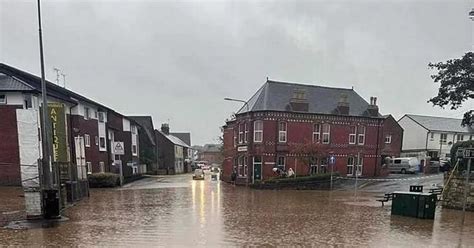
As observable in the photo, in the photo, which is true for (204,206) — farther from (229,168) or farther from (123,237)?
(229,168)

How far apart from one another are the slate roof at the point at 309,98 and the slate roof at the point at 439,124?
2155cm

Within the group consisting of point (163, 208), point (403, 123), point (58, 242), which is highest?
point (403, 123)

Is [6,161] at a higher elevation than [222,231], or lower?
higher

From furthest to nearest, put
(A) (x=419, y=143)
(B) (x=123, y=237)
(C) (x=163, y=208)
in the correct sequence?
1. (A) (x=419, y=143)
2. (C) (x=163, y=208)
3. (B) (x=123, y=237)

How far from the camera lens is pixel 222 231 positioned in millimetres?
11781

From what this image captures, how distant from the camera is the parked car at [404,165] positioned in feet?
149

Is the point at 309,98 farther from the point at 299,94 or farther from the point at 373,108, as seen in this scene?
the point at 373,108

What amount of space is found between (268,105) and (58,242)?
27.5 metres

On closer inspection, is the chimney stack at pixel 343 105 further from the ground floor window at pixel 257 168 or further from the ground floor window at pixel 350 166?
the ground floor window at pixel 257 168

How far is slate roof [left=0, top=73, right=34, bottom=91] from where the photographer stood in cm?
2458

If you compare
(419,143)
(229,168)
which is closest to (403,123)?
(419,143)

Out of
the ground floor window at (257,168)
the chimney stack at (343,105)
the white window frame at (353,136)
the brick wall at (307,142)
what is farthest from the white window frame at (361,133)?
the ground floor window at (257,168)

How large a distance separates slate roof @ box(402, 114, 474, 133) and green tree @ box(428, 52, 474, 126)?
3567 cm

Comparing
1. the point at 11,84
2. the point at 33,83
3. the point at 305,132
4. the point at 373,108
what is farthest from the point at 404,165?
the point at 11,84
